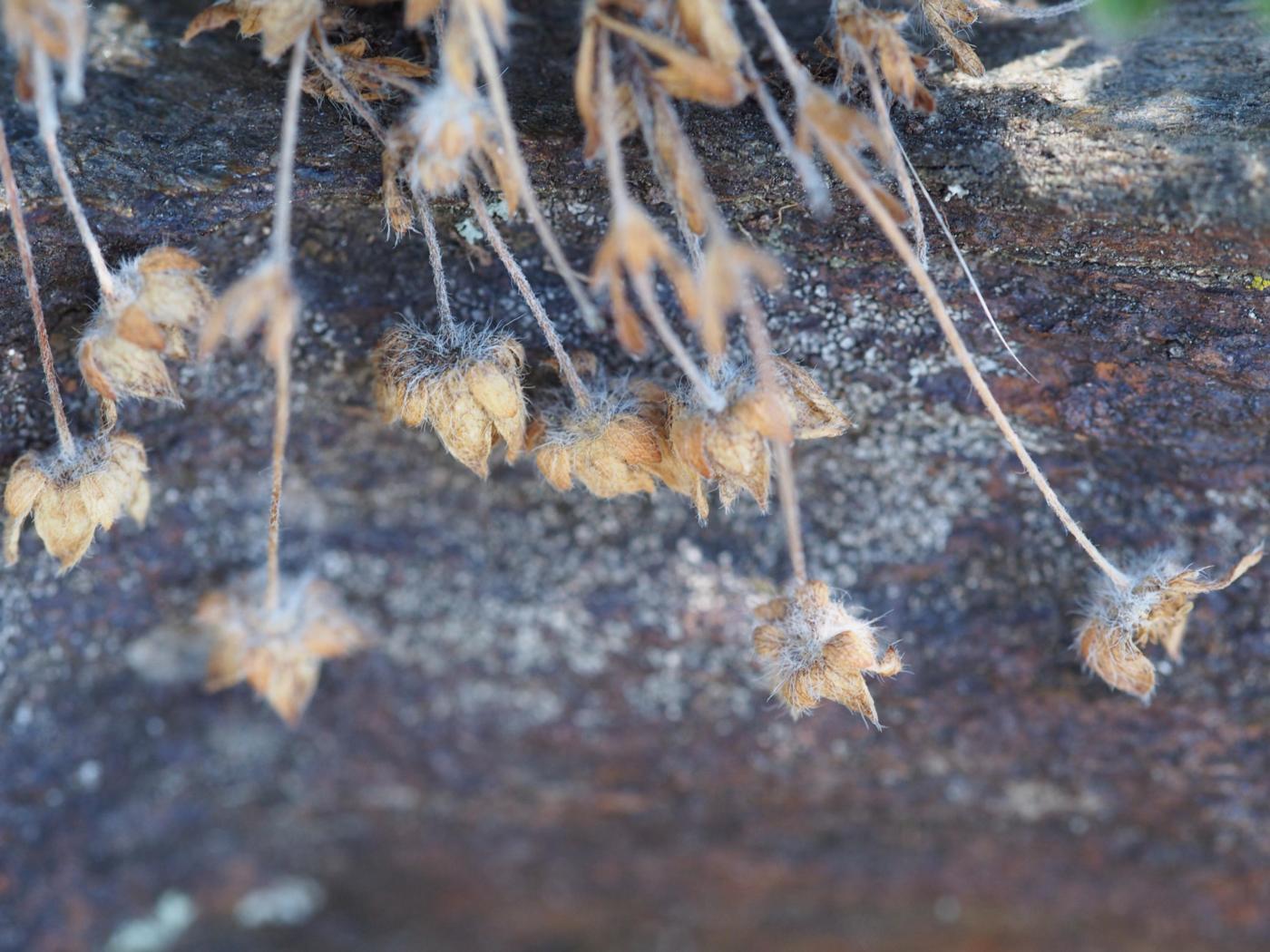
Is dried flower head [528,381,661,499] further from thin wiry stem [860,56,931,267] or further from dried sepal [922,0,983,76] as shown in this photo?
dried sepal [922,0,983,76]

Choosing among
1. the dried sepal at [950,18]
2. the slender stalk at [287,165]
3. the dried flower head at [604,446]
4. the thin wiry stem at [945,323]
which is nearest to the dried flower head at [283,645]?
the dried flower head at [604,446]

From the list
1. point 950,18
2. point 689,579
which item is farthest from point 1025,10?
point 689,579

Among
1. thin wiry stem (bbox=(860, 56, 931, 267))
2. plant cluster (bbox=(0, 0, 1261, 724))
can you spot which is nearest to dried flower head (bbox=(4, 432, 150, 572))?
plant cluster (bbox=(0, 0, 1261, 724))

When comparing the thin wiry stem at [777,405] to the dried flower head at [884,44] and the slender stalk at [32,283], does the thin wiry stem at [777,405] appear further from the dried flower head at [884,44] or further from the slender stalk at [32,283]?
the slender stalk at [32,283]

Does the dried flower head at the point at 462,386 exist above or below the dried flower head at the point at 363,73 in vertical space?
below

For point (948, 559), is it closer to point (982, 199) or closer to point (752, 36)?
point (982, 199)

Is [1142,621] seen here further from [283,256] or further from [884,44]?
[283,256]

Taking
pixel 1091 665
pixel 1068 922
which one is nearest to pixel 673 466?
pixel 1091 665
